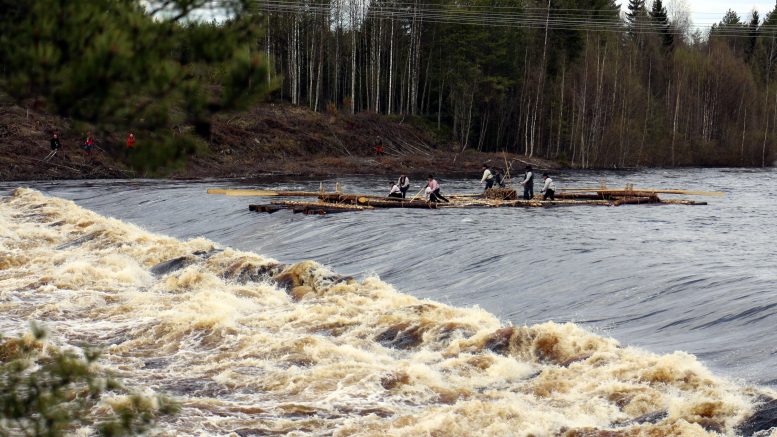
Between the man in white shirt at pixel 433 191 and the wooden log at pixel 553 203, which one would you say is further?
the wooden log at pixel 553 203

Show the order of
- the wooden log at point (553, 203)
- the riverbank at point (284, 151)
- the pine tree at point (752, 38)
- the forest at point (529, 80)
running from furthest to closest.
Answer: the pine tree at point (752, 38)
the forest at point (529, 80)
the riverbank at point (284, 151)
the wooden log at point (553, 203)

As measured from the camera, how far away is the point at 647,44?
82250 millimetres

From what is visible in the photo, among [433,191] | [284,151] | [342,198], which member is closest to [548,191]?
[433,191]

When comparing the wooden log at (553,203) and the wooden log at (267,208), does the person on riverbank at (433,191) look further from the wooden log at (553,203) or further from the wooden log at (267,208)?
the wooden log at (267,208)

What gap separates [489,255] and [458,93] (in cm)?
5119

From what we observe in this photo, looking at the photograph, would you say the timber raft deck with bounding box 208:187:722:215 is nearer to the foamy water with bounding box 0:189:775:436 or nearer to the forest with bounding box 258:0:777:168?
the foamy water with bounding box 0:189:775:436

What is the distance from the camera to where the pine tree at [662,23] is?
8488 cm

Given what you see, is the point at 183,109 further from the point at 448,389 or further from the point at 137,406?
the point at 448,389

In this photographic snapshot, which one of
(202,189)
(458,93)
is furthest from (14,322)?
(458,93)

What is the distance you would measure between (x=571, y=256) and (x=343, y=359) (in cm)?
941

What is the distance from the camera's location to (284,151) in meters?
61.8

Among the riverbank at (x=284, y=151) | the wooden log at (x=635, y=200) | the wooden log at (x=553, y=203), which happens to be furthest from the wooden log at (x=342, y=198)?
the riverbank at (x=284, y=151)

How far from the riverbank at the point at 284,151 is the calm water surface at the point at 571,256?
12009 mm

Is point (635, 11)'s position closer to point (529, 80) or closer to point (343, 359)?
point (529, 80)
